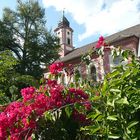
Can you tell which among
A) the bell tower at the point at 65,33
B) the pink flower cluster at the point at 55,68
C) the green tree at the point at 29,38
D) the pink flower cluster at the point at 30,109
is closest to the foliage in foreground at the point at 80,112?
the pink flower cluster at the point at 30,109

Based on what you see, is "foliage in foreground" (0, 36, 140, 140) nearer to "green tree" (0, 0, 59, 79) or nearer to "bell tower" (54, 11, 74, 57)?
"green tree" (0, 0, 59, 79)

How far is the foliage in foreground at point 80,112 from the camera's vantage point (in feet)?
6.83

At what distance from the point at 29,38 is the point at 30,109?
33.1 metres

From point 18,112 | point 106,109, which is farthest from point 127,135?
point 18,112

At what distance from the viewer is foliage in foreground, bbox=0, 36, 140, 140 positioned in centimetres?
208

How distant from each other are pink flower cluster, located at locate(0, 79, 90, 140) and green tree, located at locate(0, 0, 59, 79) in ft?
98.2

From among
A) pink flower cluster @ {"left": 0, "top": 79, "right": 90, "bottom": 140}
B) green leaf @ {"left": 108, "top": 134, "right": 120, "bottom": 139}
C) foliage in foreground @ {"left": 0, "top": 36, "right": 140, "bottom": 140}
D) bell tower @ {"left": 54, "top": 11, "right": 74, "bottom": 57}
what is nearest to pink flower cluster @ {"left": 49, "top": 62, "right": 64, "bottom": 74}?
foliage in foreground @ {"left": 0, "top": 36, "right": 140, "bottom": 140}

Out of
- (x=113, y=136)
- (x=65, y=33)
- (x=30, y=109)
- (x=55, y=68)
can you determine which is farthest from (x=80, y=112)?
(x=65, y=33)

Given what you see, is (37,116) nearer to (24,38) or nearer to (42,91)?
(42,91)

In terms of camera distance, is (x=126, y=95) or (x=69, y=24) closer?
(x=126, y=95)

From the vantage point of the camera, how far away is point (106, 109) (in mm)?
2184

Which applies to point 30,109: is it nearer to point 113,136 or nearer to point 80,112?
point 80,112

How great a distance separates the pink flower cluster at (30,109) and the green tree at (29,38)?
29937mm

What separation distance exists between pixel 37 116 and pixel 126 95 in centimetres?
70
